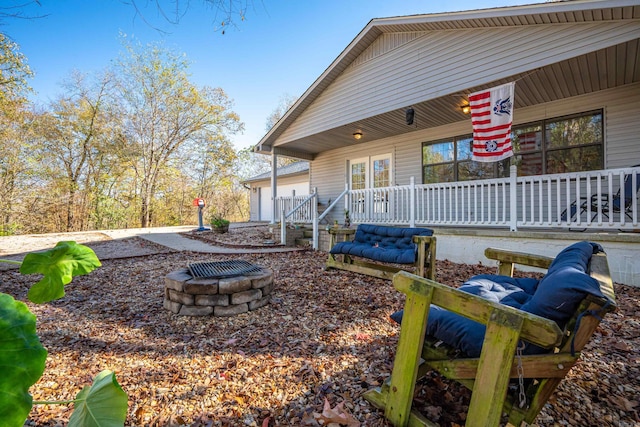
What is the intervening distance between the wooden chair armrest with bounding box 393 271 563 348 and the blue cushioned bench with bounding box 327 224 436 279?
2314 millimetres

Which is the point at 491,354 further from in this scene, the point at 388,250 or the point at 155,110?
the point at 155,110

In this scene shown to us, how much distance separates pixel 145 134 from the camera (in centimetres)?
1595

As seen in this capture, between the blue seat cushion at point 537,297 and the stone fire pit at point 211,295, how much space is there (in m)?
1.81

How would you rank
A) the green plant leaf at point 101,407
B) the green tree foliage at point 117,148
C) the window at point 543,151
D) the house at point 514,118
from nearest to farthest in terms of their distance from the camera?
the green plant leaf at point 101,407, the house at point 514,118, the window at point 543,151, the green tree foliage at point 117,148

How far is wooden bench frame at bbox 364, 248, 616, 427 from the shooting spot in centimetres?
112

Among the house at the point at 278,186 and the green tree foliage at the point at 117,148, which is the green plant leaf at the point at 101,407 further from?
the green tree foliage at the point at 117,148

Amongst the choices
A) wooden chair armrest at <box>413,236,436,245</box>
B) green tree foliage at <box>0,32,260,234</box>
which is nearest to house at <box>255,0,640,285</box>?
wooden chair armrest at <box>413,236,436,245</box>

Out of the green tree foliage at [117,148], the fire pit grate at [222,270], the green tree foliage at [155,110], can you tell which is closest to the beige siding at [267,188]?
the green tree foliage at [117,148]

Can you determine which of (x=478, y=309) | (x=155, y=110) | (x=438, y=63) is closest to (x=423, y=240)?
(x=478, y=309)

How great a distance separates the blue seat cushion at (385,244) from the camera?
3828mm

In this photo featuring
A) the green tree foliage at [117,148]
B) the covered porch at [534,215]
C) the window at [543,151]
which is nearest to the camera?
the covered porch at [534,215]

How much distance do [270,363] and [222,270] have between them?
153cm

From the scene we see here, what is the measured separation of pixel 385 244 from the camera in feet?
14.3

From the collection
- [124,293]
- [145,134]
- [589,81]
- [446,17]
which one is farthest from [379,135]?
[145,134]
